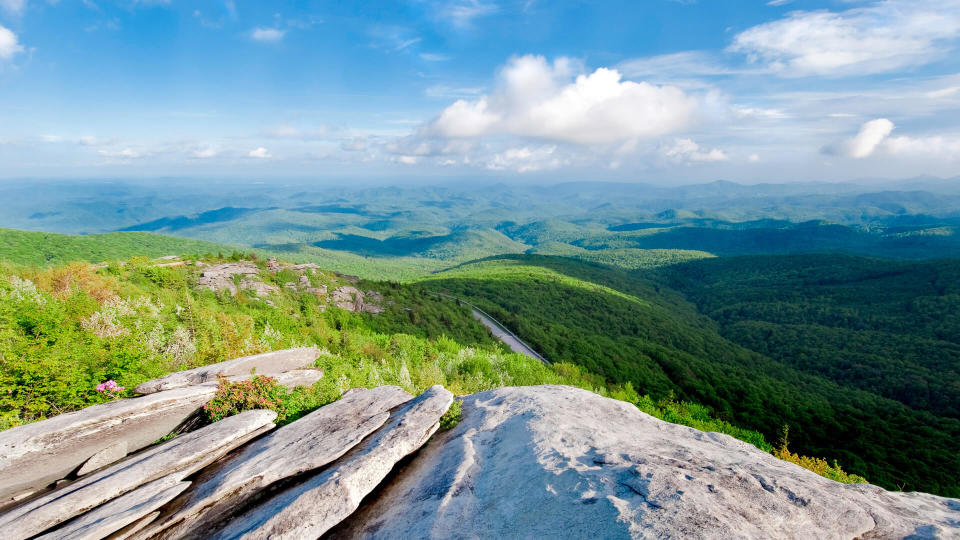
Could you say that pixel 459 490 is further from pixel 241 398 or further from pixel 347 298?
pixel 347 298

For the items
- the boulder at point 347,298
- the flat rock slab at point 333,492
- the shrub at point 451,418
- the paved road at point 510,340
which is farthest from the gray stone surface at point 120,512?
the paved road at point 510,340

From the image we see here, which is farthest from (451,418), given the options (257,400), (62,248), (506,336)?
(62,248)

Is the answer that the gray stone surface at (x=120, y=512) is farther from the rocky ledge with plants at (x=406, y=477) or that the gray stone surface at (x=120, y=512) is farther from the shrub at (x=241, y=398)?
the shrub at (x=241, y=398)

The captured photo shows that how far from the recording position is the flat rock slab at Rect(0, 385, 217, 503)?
1263 centimetres

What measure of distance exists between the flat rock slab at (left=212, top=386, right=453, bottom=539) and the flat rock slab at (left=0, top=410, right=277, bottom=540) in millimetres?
3850

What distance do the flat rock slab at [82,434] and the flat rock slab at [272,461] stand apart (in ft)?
14.3

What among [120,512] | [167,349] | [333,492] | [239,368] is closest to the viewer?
[120,512]

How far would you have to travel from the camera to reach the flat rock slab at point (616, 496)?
9.09m

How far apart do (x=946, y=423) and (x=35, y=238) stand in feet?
774

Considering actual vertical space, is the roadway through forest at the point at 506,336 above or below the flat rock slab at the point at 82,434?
below

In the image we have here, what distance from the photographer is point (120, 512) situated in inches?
403

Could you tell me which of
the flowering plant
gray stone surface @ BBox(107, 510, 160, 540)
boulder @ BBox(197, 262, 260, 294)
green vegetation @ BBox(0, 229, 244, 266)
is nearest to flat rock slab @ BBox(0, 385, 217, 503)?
the flowering plant

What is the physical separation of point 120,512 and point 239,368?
11.2 m

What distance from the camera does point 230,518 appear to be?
35.7 ft
